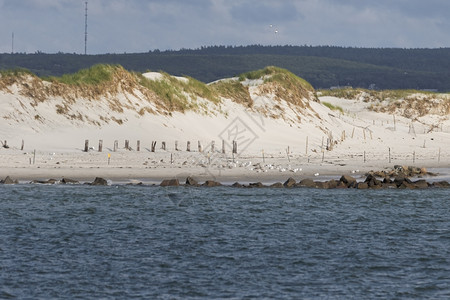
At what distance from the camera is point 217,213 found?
35406mm

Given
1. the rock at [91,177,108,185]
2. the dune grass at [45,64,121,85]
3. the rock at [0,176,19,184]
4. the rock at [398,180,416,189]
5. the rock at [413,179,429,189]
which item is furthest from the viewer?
the dune grass at [45,64,121,85]

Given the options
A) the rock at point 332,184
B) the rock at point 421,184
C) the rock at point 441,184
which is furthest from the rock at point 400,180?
the rock at point 332,184

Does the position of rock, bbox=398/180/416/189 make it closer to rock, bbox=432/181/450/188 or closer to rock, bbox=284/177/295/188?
rock, bbox=432/181/450/188

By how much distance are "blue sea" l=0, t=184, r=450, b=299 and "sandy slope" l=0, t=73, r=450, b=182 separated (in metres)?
4.70

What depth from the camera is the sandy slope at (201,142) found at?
150ft

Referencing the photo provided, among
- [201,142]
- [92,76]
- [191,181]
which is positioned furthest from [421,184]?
[92,76]

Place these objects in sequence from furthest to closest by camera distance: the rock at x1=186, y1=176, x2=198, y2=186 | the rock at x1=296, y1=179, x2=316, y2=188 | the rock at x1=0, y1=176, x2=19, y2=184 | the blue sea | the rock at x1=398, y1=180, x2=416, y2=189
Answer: the rock at x1=398, y1=180, x2=416, y2=189 → the rock at x1=296, y1=179, x2=316, y2=188 → the rock at x1=186, y1=176, x2=198, y2=186 → the rock at x1=0, y1=176, x2=19, y2=184 → the blue sea

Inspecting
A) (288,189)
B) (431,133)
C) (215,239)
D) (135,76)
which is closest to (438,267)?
(215,239)

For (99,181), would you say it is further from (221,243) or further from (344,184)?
(221,243)

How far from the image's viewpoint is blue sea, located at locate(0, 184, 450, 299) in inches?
856

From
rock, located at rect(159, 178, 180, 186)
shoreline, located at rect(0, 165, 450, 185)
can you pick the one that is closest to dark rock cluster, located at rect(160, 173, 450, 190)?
rock, located at rect(159, 178, 180, 186)

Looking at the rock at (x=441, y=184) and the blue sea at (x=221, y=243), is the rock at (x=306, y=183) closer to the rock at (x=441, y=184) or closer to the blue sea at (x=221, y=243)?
the blue sea at (x=221, y=243)

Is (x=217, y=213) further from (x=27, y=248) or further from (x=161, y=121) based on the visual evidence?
(x=161, y=121)

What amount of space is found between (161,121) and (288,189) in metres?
20.7
